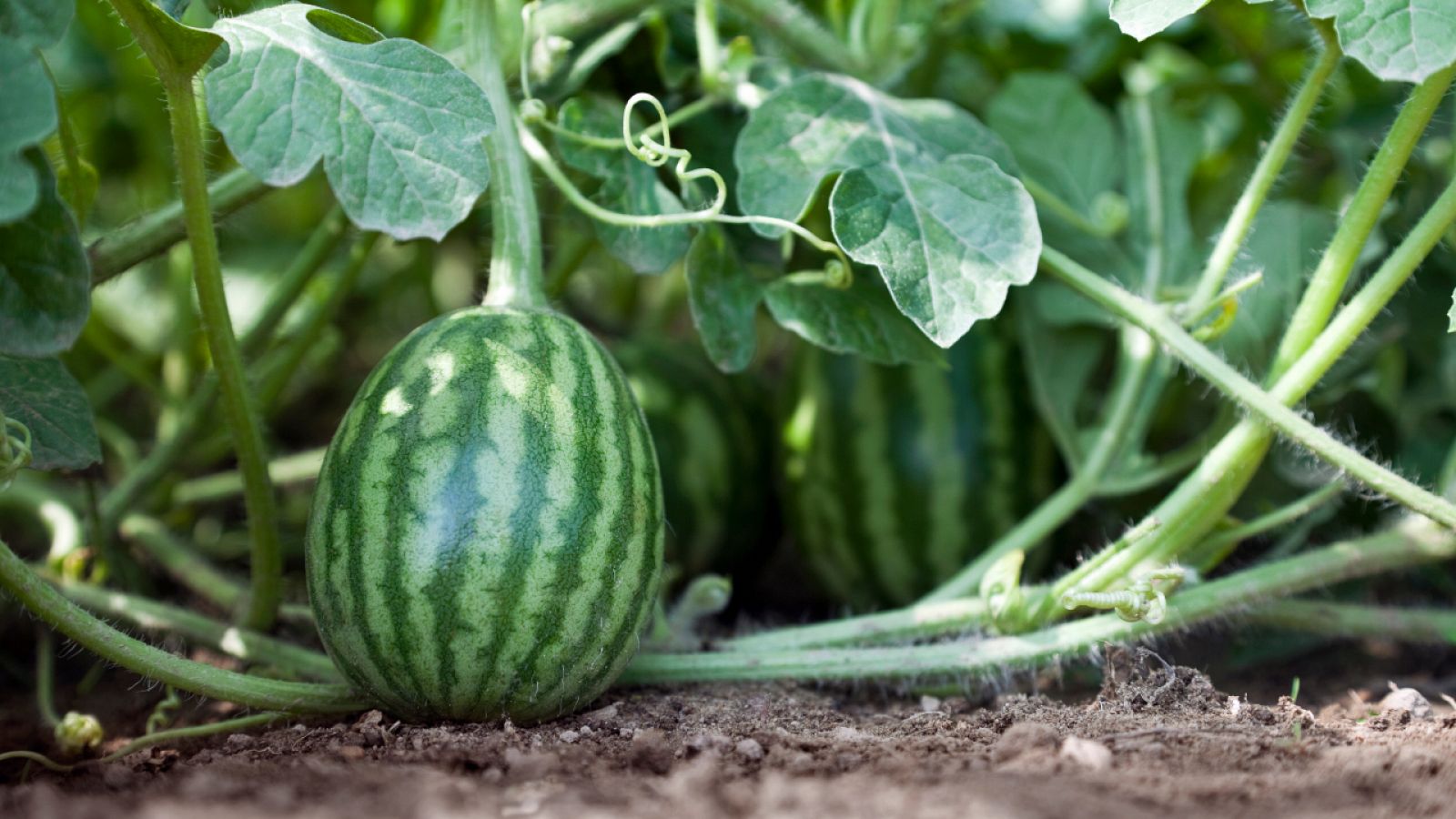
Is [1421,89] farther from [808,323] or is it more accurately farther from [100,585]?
[100,585]

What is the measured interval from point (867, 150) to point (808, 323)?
9.7 inches

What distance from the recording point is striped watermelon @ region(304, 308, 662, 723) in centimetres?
128

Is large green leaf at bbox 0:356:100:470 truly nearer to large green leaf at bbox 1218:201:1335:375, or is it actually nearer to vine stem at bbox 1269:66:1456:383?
vine stem at bbox 1269:66:1456:383

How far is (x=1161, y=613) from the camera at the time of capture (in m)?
1.48

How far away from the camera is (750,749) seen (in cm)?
121

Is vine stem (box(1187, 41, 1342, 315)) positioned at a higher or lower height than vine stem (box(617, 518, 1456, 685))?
higher

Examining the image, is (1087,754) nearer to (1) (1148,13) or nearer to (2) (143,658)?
(1) (1148,13)

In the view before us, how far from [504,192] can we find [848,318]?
0.49 meters

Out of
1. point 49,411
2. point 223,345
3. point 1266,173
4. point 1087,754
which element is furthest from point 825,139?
point 49,411

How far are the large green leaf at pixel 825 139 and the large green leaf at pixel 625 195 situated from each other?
108 millimetres

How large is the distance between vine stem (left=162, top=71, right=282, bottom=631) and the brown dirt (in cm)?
28

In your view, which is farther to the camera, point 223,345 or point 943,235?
Result: point 943,235

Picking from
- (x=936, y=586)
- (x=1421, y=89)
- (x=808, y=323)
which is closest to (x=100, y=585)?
(x=808, y=323)

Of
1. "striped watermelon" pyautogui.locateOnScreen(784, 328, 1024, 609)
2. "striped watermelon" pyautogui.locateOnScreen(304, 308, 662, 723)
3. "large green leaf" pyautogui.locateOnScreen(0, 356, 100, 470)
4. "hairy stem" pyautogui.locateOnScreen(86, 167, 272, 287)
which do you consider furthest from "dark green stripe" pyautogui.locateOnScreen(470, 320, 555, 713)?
"striped watermelon" pyautogui.locateOnScreen(784, 328, 1024, 609)
